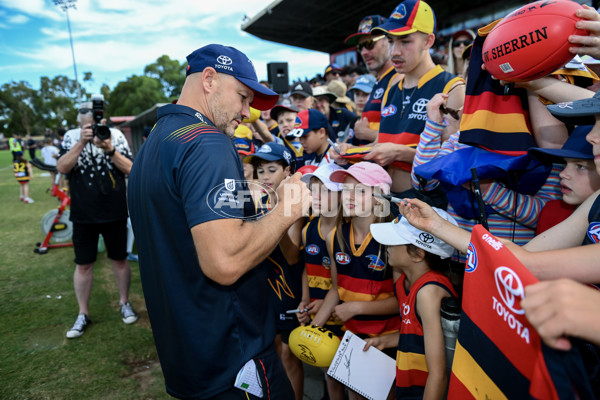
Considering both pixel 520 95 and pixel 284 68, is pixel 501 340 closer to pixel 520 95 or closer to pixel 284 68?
pixel 520 95

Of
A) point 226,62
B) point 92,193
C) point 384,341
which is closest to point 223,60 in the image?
point 226,62

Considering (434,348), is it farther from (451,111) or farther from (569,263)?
(451,111)

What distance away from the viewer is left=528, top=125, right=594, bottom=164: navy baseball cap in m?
1.45

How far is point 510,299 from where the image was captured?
104 centimetres

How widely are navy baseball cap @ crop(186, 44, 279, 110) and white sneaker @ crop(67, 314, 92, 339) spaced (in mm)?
3601

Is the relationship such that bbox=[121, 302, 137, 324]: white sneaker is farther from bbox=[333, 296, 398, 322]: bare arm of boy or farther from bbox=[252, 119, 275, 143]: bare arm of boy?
bbox=[333, 296, 398, 322]: bare arm of boy

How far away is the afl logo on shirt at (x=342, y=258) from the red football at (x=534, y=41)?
150 centimetres

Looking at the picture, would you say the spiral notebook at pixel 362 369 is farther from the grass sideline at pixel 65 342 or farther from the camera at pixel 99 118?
the camera at pixel 99 118

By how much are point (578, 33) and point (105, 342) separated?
467 centimetres

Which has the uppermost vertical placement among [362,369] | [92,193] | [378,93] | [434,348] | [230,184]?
[378,93]

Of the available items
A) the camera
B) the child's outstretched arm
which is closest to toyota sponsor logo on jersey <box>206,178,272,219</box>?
the child's outstretched arm

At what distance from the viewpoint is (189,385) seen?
1.69 m

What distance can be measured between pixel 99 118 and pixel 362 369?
371 cm

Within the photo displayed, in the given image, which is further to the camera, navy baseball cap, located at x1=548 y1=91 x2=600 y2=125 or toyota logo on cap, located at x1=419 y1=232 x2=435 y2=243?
toyota logo on cap, located at x1=419 y1=232 x2=435 y2=243
